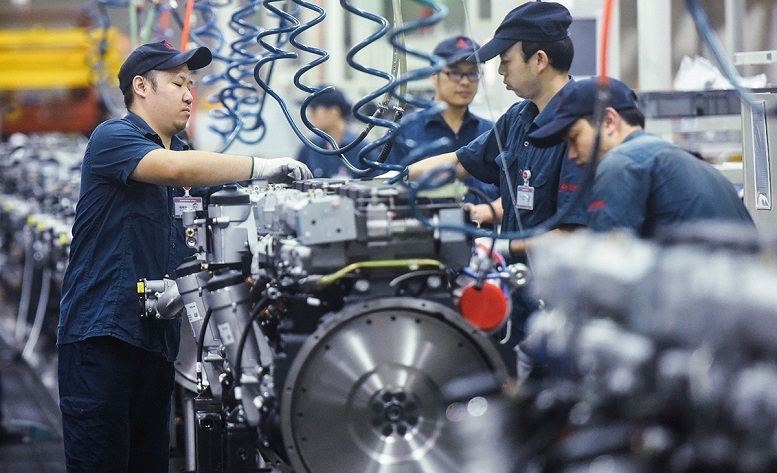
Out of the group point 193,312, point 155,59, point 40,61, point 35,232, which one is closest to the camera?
point 193,312

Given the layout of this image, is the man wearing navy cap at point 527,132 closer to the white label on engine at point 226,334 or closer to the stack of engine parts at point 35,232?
the white label on engine at point 226,334

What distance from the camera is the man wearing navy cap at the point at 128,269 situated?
3486 mm

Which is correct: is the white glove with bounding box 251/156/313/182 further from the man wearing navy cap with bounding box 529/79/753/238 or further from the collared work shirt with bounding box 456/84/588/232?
the man wearing navy cap with bounding box 529/79/753/238

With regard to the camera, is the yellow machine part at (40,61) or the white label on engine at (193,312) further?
the yellow machine part at (40,61)

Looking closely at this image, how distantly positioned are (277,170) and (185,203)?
1.98ft

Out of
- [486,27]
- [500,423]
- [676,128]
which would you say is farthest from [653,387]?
[486,27]

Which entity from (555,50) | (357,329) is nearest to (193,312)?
(357,329)

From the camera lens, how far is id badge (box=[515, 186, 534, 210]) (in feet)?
11.5

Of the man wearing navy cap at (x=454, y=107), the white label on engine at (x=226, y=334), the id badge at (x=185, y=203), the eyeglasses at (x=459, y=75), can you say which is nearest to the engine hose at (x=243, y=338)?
the white label on engine at (x=226, y=334)

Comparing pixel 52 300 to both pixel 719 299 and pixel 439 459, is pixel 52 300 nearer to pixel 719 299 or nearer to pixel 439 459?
pixel 439 459

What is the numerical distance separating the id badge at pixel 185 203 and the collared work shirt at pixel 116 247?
68 millimetres

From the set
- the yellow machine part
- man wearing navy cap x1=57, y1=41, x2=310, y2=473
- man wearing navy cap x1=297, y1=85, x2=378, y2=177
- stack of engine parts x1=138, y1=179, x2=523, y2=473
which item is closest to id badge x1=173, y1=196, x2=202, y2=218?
man wearing navy cap x1=57, y1=41, x2=310, y2=473

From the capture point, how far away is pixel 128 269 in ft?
11.7

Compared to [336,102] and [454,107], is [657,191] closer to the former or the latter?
[454,107]
